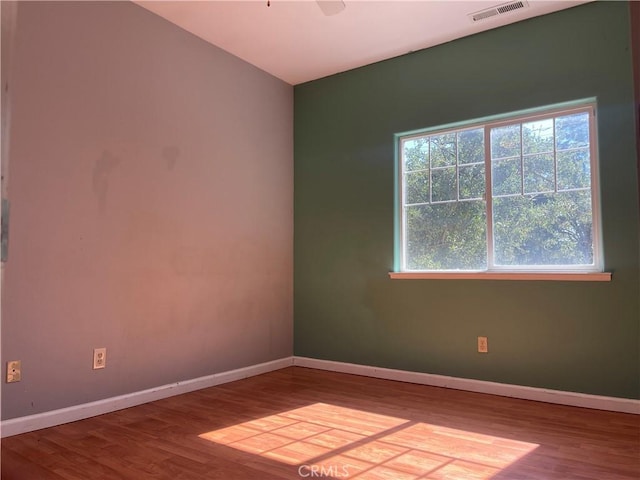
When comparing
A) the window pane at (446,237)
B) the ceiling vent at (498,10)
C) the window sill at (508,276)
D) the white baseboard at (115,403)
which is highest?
the ceiling vent at (498,10)

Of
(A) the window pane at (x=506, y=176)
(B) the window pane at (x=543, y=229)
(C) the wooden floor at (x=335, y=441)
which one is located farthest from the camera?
(A) the window pane at (x=506, y=176)

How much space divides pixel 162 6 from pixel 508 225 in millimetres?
Result: 2979

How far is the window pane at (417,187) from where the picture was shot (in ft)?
12.8

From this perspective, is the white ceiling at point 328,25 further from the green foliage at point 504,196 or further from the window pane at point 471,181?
the window pane at point 471,181

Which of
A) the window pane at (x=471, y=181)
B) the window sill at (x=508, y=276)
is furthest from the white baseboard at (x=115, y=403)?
the window pane at (x=471, y=181)

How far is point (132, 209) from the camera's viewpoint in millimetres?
3146

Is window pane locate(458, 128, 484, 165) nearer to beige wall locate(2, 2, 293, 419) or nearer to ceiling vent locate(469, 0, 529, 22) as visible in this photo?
ceiling vent locate(469, 0, 529, 22)

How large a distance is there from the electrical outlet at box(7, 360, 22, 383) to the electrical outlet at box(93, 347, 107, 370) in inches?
16.8

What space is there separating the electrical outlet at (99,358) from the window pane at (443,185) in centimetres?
272

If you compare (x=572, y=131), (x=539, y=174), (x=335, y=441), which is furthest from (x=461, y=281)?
(x=335, y=441)

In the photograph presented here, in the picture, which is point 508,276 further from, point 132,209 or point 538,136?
point 132,209

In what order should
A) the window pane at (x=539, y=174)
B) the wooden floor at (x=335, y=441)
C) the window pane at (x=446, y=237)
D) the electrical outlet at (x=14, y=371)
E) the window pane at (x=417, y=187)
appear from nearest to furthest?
the wooden floor at (x=335, y=441)
the electrical outlet at (x=14, y=371)
the window pane at (x=539, y=174)
the window pane at (x=446, y=237)
the window pane at (x=417, y=187)

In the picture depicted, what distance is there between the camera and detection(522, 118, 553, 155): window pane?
336 cm

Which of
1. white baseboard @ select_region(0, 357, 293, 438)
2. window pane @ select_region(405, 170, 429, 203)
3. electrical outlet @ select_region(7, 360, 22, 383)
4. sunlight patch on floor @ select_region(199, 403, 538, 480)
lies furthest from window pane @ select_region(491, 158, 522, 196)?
electrical outlet @ select_region(7, 360, 22, 383)
